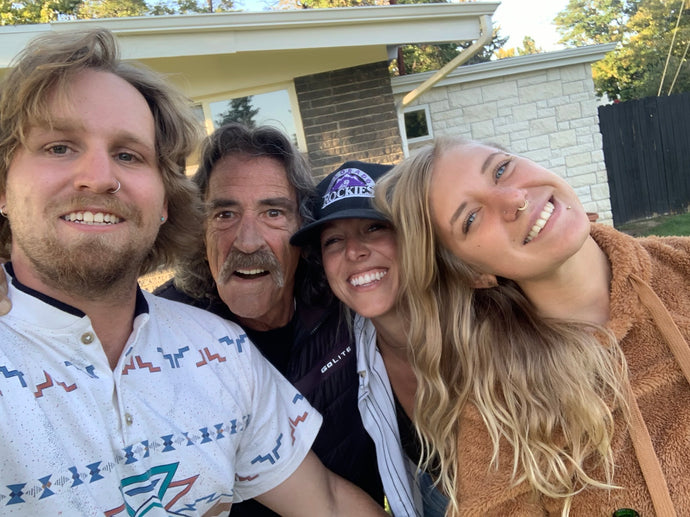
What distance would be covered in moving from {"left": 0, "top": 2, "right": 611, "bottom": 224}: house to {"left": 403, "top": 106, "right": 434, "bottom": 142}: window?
18mm

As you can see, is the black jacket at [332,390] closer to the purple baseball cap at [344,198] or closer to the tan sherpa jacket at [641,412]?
the purple baseball cap at [344,198]

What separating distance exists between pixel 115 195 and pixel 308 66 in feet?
16.3

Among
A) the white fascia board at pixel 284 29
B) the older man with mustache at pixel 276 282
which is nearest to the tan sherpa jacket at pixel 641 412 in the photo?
the older man with mustache at pixel 276 282

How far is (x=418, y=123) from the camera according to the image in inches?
317

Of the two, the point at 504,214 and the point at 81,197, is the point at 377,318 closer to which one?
the point at 504,214

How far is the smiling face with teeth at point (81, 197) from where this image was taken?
1508 mm

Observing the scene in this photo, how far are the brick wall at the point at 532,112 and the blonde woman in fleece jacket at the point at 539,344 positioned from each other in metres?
6.20

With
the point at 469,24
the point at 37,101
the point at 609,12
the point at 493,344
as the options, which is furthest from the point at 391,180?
the point at 609,12

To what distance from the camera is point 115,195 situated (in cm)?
159

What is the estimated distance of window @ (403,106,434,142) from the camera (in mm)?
7824

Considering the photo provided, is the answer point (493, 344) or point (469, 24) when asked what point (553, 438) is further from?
point (469, 24)

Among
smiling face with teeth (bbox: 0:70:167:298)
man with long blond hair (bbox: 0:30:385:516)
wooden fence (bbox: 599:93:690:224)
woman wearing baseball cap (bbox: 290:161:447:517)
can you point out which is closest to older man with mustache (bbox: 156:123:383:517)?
woman wearing baseball cap (bbox: 290:161:447:517)

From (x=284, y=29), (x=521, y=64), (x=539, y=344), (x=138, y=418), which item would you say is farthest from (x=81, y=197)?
(x=521, y=64)

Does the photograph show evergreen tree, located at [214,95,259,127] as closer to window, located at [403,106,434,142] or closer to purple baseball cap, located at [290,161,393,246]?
window, located at [403,106,434,142]
